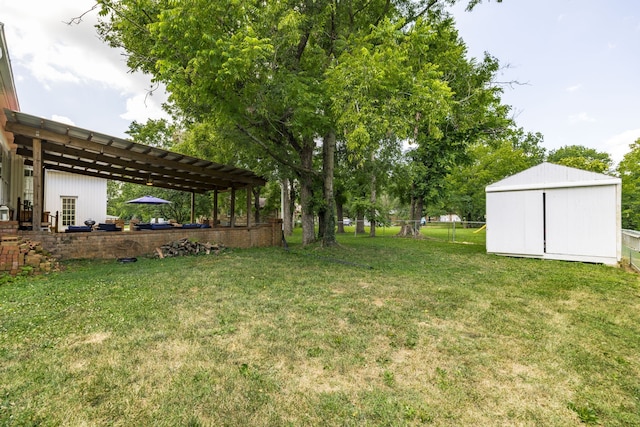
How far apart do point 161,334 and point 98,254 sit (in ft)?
22.6

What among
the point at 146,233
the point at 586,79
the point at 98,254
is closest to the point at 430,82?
the point at 146,233

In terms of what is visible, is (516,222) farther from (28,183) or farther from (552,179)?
(28,183)

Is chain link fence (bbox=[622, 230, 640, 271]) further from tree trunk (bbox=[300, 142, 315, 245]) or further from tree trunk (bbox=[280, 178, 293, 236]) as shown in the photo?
tree trunk (bbox=[280, 178, 293, 236])

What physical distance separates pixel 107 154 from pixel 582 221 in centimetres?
1405

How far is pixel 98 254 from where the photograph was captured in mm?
8211

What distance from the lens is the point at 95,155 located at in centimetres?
873

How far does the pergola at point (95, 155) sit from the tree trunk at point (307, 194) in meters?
1.89

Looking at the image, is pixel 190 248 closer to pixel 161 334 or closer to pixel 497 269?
pixel 161 334

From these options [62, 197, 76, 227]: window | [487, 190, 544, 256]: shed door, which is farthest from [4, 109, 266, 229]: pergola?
[487, 190, 544, 256]: shed door

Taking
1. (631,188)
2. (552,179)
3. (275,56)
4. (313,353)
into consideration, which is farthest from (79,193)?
(631,188)

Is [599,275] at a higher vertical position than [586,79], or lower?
lower

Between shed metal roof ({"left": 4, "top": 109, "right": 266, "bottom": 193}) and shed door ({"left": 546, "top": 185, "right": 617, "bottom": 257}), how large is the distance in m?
10.7

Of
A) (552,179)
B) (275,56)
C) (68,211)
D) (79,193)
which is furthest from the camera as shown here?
(79,193)

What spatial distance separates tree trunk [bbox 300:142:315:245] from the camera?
1229 cm
